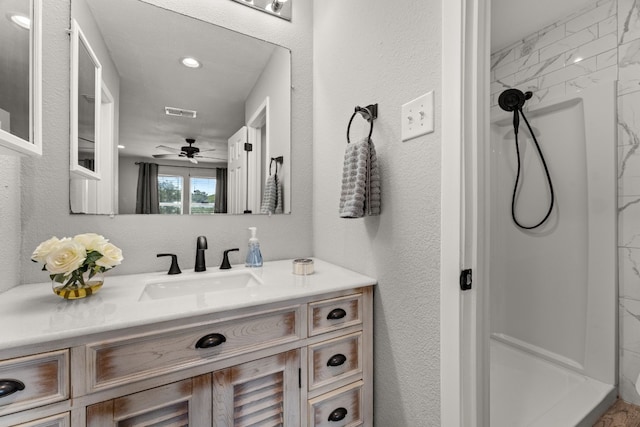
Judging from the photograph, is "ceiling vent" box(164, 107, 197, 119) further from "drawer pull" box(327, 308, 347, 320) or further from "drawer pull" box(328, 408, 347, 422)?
"drawer pull" box(328, 408, 347, 422)

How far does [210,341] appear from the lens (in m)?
0.84

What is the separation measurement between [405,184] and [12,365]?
3.84 ft

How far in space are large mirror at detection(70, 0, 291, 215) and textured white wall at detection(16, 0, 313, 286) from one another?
48mm

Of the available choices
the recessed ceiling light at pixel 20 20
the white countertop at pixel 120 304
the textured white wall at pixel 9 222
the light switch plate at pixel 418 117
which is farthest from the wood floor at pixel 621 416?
the recessed ceiling light at pixel 20 20

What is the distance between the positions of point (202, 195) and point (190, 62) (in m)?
0.63

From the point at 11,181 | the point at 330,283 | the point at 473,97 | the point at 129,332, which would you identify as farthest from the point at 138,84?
the point at 473,97

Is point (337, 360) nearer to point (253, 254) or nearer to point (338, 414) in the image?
point (338, 414)

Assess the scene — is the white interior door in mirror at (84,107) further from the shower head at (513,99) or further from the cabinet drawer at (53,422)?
the shower head at (513,99)

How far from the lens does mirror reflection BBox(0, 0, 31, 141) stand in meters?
0.81

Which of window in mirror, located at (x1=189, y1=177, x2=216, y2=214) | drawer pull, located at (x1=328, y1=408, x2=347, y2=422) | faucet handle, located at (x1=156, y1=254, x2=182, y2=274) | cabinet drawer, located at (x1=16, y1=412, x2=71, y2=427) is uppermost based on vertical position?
Answer: window in mirror, located at (x1=189, y1=177, x2=216, y2=214)

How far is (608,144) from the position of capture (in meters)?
1.52

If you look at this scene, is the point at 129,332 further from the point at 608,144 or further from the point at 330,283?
the point at 608,144

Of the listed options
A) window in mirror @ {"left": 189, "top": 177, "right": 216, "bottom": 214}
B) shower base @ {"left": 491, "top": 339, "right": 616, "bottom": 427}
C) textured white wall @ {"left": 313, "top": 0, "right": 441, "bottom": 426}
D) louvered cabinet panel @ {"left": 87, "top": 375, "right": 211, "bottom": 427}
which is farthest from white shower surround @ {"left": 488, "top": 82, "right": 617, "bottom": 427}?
window in mirror @ {"left": 189, "top": 177, "right": 216, "bottom": 214}

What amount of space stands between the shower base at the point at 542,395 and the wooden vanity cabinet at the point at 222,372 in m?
0.76
